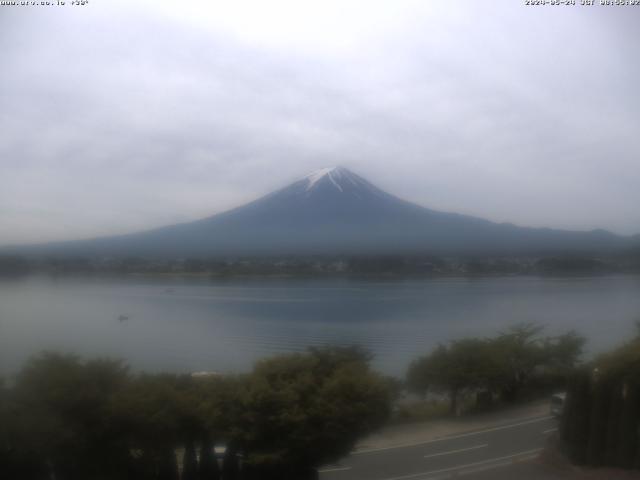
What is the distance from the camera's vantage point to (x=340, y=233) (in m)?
8.98

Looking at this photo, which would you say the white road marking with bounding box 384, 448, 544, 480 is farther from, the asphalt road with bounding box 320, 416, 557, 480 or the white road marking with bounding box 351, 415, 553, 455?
the white road marking with bounding box 351, 415, 553, 455

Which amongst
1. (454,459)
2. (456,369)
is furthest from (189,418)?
(456,369)

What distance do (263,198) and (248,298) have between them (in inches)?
62.0

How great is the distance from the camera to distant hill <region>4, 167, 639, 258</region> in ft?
27.3

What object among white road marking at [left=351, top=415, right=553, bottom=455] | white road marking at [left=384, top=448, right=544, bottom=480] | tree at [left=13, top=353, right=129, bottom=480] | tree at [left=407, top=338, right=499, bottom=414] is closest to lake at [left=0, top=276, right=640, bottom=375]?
tree at [left=407, top=338, right=499, bottom=414]

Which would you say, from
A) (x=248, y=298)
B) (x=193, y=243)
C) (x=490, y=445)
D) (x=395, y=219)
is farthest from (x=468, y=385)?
(x=193, y=243)

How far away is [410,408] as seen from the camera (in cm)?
687

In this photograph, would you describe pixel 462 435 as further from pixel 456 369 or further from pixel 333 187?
pixel 333 187

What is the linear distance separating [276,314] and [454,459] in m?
3.29

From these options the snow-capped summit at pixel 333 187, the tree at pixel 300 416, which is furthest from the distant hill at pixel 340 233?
the tree at pixel 300 416

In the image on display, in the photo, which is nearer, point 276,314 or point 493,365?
point 493,365

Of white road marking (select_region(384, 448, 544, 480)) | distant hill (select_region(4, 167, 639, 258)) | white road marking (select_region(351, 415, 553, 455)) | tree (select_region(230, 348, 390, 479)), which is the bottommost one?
white road marking (select_region(384, 448, 544, 480))

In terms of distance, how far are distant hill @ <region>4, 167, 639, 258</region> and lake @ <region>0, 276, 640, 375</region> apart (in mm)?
477

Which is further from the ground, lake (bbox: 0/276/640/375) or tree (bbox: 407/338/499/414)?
lake (bbox: 0/276/640/375)
